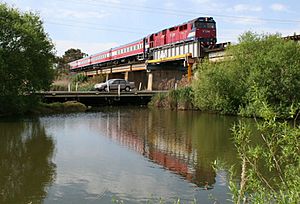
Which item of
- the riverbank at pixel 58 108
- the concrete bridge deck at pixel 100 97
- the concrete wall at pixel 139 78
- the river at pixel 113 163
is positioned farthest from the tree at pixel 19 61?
the concrete wall at pixel 139 78

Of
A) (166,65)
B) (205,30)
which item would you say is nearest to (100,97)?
(166,65)

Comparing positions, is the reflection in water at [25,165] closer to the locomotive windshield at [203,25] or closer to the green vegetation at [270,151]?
the green vegetation at [270,151]

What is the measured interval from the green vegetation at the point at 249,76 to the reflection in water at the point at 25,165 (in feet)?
45.1

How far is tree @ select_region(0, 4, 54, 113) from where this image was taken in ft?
99.0

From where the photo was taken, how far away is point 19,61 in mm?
30344

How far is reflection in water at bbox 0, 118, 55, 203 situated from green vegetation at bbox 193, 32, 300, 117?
13.7m

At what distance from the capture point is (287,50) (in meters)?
28.8

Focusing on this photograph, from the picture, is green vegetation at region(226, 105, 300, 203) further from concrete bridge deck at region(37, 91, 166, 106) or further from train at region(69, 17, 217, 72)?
train at region(69, 17, 217, 72)

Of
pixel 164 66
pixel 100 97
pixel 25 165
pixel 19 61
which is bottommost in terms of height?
pixel 25 165

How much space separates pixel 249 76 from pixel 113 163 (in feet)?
61.2

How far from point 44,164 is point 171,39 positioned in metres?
32.5

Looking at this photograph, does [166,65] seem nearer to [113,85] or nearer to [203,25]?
[113,85]

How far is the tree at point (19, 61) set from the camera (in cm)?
3019

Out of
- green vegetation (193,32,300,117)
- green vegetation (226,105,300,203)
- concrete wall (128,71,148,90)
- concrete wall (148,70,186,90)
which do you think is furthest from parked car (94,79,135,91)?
green vegetation (226,105,300,203)
